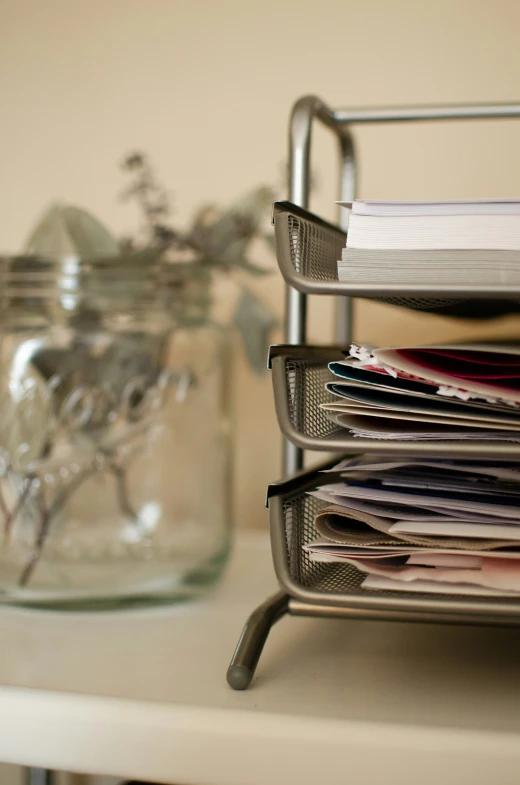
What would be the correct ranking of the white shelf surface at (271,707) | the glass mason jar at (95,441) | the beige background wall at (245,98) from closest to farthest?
the white shelf surface at (271,707)
the glass mason jar at (95,441)
the beige background wall at (245,98)

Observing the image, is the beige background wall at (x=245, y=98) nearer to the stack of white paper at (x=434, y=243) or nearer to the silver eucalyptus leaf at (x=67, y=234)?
the silver eucalyptus leaf at (x=67, y=234)

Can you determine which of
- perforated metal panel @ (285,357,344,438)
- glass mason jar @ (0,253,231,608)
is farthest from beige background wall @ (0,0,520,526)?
perforated metal panel @ (285,357,344,438)

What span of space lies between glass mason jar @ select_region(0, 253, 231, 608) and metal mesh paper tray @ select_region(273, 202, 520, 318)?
0.22 m

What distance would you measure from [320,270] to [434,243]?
4.0 inches

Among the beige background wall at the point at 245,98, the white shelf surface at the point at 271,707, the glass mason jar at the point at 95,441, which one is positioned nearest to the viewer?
the white shelf surface at the point at 271,707

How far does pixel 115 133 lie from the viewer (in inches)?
44.4

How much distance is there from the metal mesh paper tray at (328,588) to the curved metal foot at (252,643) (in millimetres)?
62

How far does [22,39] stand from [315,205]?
531mm

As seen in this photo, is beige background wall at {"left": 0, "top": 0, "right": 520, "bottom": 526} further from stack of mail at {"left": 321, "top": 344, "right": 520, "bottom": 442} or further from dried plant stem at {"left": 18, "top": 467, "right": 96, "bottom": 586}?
stack of mail at {"left": 321, "top": 344, "right": 520, "bottom": 442}

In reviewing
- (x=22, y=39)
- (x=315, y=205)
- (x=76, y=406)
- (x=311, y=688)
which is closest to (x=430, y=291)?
(x=311, y=688)

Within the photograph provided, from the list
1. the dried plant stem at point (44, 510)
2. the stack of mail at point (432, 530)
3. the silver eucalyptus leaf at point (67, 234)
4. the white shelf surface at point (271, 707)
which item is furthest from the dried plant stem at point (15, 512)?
the stack of mail at point (432, 530)

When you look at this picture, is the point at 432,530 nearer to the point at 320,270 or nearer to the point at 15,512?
the point at 320,270

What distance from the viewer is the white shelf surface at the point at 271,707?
438 millimetres

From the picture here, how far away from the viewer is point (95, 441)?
0.75 meters
